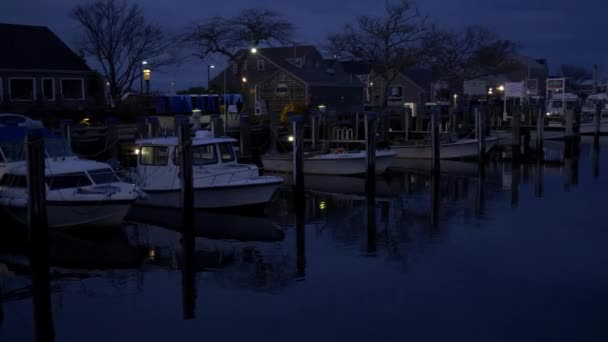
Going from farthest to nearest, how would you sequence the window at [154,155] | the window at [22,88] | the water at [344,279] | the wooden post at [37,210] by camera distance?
1. the window at [22,88]
2. the window at [154,155]
3. the wooden post at [37,210]
4. the water at [344,279]

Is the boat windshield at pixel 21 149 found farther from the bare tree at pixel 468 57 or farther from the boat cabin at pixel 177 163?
the bare tree at pixel 468 57

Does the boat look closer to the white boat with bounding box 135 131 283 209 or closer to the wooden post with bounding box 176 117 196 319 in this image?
the wooden post with bounding box 176 117 196 319

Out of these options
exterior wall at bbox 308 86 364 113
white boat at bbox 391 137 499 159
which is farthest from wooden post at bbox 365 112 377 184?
exterior wall at bbox 308 86 364 113

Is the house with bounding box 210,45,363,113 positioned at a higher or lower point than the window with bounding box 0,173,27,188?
higher

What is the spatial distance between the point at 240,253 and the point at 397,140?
21.2 meters

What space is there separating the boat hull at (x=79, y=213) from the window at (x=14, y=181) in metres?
0.66

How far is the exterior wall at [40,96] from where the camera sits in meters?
35.8

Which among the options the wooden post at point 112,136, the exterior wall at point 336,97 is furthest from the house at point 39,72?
the exterior wall at point 336,97

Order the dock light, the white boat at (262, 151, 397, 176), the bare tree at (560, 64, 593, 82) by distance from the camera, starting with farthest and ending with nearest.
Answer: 1. the bare tree at (560, 64, 593, 82)
2. the white boat at (262, 151, 397, 176)
3. the dock light

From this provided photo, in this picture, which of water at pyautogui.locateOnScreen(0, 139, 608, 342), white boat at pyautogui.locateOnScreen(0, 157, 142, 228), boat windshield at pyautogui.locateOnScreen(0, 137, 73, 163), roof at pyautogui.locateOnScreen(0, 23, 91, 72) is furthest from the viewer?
roof at pyautogui.locateOnScreen(0, 23, 91, 72)

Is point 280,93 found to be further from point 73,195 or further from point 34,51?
point 73,195

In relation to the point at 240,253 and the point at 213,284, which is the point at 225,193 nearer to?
the point at 240,253

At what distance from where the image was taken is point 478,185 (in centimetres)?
2817

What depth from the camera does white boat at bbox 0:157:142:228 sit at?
59.4 feet
